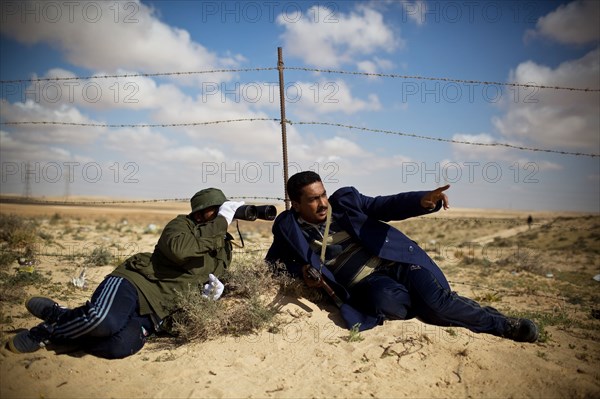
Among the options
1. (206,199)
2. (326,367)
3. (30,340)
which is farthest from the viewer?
(206,199)

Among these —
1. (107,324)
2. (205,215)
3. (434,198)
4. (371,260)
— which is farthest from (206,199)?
(434,198)

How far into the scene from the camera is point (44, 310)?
10.6 ft

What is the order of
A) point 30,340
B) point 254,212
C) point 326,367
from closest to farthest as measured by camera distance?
point 326,367
point 30,340
point 254,212

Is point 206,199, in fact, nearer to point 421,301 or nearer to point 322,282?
point 322,282

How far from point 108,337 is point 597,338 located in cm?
449

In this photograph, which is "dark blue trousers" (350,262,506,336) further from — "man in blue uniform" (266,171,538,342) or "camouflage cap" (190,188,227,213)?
"camouflage cap" (190,188,227,213)

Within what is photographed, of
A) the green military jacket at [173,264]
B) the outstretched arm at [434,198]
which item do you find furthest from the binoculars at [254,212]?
the outstretched arm at [434,198]

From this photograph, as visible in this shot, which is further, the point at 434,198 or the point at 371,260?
the point at 371,260

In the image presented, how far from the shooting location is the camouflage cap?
3.57m

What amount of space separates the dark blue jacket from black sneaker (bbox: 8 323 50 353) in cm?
227

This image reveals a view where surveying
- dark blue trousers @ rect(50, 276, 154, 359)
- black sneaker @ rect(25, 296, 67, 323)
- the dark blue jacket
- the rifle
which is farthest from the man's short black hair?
black sneaker @ rect(25, 296, 67, 323)

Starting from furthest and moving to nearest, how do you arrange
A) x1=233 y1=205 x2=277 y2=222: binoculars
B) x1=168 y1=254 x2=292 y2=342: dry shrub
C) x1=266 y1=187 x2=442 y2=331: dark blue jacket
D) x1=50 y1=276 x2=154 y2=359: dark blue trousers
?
1. x1=233 y1=205 x2=277 y2=222: binoculars
2. x1=266 y1=187 x2=442 y2=331: dark blue jacket
3. x1=168 y1=254 x2=292 y2=342: dry shrub
4. x1=50 y1=276 x2=154 y2=359: dark blue trousers

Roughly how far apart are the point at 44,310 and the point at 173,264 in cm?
112

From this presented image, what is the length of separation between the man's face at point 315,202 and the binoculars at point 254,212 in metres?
0.32
